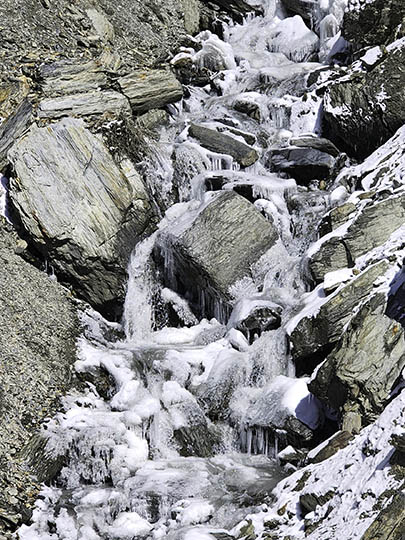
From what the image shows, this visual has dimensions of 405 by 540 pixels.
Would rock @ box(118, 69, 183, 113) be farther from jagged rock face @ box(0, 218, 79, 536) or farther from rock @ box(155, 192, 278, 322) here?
jagged rock face @ box(0, 218, 79, 536)

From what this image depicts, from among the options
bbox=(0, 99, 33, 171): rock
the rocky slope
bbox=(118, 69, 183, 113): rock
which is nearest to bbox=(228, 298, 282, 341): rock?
the rocky slope

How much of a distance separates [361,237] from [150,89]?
726cm

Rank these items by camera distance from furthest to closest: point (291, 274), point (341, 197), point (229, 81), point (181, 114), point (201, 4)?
point (201, 4)
point (229, 81)
point (181, 114)
point (341, 197)
point (291, 274)

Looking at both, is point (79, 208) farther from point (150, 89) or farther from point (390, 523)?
point (390, 523)

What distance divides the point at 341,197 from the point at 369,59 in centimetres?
391

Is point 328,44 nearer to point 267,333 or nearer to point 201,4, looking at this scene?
point 201,4

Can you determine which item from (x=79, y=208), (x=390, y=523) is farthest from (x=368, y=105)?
(x=390, y=523)

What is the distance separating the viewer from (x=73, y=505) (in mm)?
10391

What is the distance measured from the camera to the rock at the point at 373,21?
17.3m

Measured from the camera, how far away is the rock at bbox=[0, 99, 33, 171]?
15.5 m

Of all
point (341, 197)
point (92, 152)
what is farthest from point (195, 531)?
point (92, 152)

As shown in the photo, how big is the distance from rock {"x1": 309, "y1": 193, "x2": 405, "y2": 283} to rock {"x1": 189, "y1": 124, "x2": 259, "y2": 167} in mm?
4203

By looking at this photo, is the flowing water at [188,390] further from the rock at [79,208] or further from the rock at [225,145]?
the rock at [79,208]

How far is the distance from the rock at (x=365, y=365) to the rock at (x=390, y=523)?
2711 mm
